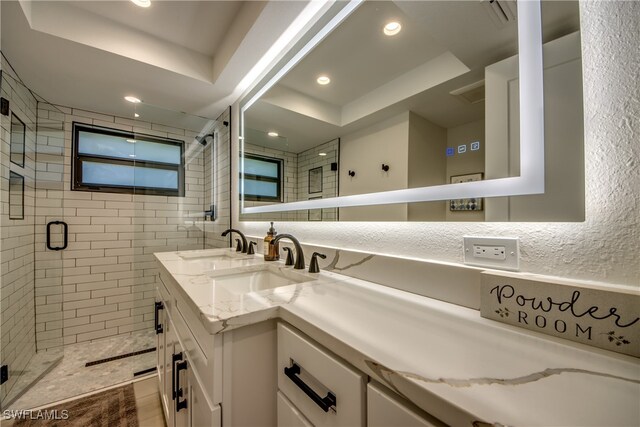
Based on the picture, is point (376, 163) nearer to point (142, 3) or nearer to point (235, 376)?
point (235, 376)

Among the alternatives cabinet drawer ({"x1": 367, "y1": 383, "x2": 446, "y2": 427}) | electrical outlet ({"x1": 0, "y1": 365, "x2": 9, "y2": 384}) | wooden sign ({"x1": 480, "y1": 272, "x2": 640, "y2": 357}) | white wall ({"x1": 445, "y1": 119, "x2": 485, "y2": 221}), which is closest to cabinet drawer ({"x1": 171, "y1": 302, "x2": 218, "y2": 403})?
cabinet drawer ({"x1": 367, "y1": 383, "x2": 446, "y2": 427})

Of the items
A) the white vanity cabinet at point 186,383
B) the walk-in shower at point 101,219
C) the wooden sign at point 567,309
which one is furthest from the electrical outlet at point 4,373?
the wooden sign at point 567,309

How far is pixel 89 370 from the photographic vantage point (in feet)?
6.60

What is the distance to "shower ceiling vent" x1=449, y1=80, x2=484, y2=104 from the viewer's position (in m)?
0.78

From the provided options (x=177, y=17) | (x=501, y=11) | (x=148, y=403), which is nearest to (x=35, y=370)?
(x=148, y=403)

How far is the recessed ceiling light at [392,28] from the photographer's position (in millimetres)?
998

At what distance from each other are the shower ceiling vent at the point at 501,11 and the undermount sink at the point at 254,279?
116 cm

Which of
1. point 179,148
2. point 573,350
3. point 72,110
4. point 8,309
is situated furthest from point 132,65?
point 573,350

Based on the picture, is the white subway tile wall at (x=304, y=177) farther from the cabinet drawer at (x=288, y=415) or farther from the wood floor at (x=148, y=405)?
the wood floor at (x=148, y=405)

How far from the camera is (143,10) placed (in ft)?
5.26

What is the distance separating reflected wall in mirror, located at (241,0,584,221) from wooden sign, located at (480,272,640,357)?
0.55ft

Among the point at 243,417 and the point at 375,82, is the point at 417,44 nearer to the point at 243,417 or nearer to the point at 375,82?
the point at 375,82

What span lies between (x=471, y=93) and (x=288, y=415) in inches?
42.4

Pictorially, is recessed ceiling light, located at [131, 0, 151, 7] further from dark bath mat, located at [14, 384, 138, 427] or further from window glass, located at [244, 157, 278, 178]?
dark bath mat, located at [14, 384, 138, 427]
